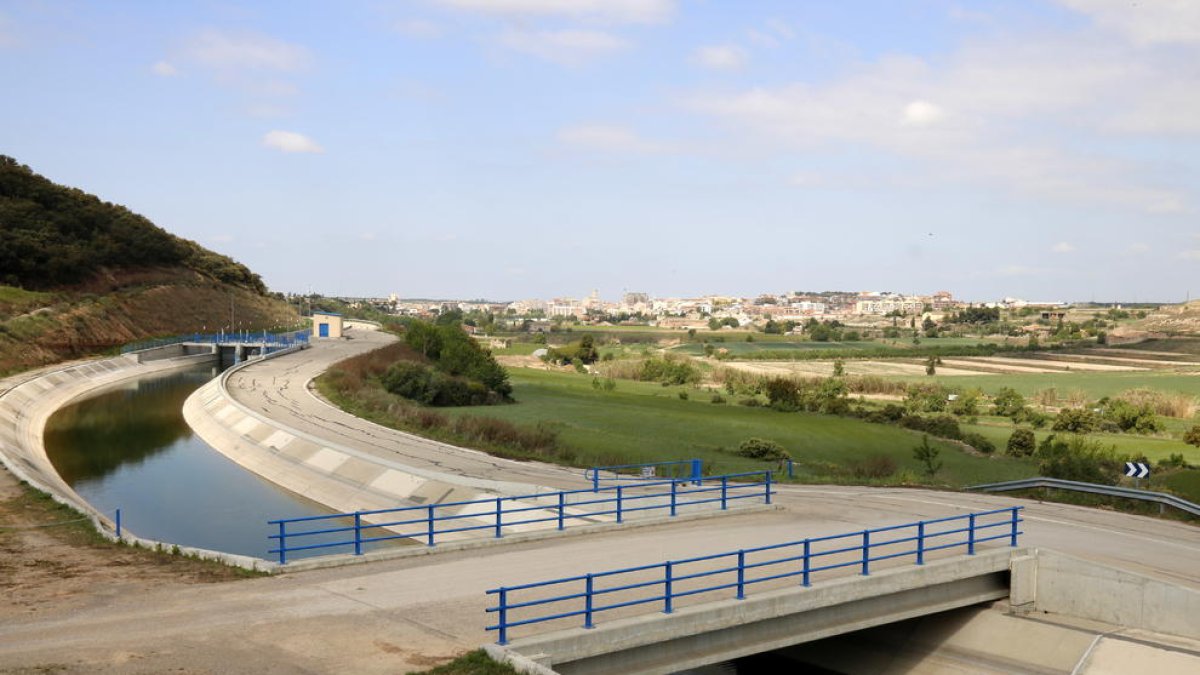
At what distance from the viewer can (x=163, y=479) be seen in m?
42.2

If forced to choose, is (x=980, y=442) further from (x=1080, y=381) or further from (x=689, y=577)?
(x=1080, y=381)

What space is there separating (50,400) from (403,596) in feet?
180

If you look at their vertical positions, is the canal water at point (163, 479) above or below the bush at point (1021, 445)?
below

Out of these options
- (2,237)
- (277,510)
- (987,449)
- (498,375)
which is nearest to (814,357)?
(498,375)

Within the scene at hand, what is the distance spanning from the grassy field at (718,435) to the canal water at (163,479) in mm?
13505

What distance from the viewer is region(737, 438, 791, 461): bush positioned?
145 ft

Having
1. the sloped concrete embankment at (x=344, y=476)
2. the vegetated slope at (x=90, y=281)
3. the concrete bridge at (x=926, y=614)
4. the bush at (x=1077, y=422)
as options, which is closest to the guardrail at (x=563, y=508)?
the sloped concrete embankment at (x=344, y=476)

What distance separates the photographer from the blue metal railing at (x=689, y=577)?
597 inches

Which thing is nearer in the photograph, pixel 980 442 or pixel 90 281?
pixel 980 442

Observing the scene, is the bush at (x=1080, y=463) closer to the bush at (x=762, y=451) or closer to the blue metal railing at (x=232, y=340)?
the bush at (x=762, y=451)

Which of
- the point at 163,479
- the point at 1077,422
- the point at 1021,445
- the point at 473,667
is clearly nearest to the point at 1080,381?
the point at 1077,422

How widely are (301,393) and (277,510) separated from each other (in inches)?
977

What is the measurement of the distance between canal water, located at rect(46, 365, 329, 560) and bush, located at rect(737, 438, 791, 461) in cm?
1854

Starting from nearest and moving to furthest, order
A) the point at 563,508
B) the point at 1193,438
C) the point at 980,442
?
1. the point at 563,508
2. the point at 980,442
3. the point at 1193,438
